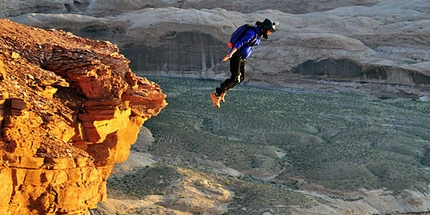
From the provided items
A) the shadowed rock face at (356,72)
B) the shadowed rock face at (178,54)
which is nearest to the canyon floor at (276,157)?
the shadowed rock face at (356,72)

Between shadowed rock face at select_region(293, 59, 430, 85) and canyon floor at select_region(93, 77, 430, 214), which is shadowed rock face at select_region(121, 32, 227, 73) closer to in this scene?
canyon floor at select_region(93, 77, 430, 214)

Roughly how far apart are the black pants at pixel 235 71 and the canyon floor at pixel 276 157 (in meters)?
9.16

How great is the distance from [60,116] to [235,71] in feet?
10.6

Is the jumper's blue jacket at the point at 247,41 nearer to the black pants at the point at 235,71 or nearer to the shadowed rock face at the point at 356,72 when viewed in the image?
the black pants at the point at 235,71

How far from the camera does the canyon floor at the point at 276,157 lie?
2762 centimetres

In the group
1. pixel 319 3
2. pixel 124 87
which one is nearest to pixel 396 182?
pixel 124 87

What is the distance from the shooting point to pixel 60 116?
42.2 ft

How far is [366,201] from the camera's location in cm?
3153

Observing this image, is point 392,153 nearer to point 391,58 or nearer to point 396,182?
point 396,182

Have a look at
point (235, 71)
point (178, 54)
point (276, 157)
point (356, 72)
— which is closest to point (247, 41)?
point (235, 71)

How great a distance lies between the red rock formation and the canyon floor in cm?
692

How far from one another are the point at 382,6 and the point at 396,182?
4506cm

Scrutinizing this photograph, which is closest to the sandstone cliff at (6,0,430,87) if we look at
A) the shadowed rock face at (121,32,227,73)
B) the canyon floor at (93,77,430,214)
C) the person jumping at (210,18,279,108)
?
the shadowed rock face at (121,32,227,73)

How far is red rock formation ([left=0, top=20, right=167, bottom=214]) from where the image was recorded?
1128 centimetres
